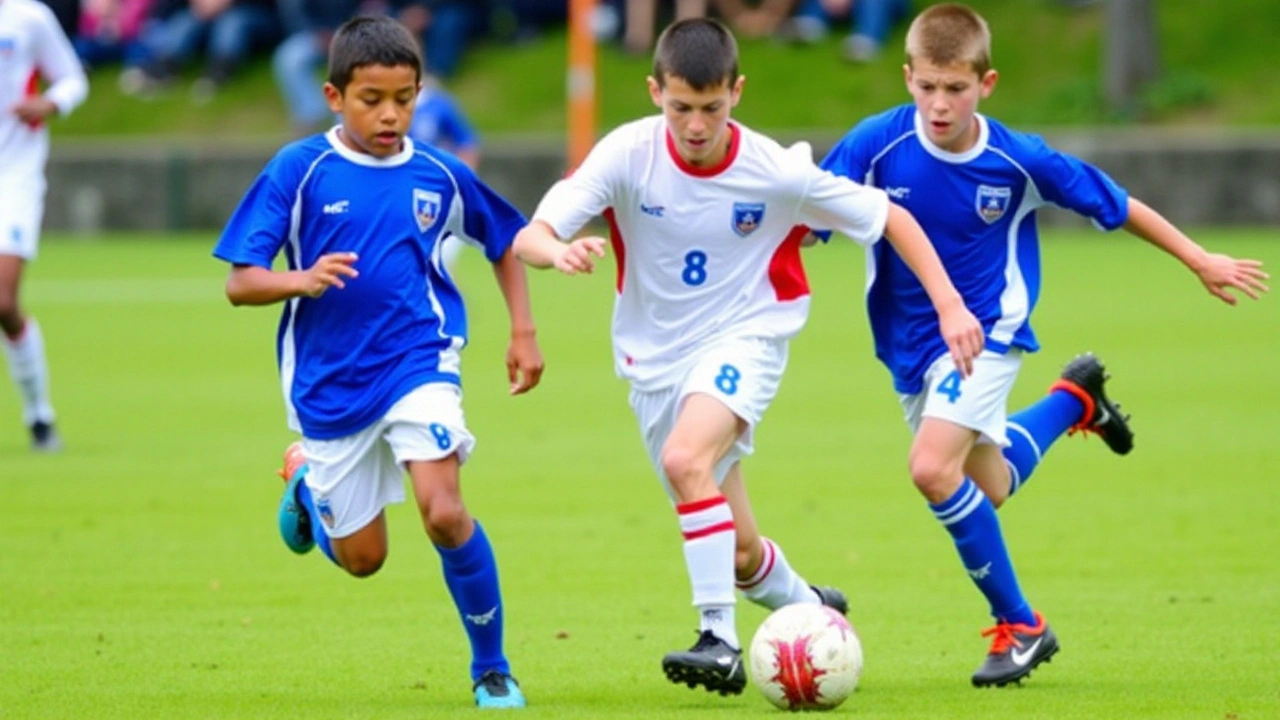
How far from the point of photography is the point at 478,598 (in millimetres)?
6629

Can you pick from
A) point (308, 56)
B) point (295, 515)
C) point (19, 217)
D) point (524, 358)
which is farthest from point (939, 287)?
point (308, 56)

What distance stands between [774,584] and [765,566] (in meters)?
0.10

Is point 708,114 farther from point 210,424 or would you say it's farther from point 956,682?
point 210,424

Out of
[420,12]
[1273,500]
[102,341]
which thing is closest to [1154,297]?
[102,341]

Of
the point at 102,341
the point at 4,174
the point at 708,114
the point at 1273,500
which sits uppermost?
the point at 708,114

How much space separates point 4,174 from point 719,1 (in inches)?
863

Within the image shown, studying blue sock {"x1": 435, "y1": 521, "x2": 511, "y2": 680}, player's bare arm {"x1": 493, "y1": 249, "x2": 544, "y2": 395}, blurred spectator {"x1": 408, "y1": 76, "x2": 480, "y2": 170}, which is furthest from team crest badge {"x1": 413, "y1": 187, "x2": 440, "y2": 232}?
blurred spectator {"x1": 408, "y1": 76, "x2": 480, "y2": 170}

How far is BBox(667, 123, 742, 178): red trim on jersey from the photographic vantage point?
6.93 meters

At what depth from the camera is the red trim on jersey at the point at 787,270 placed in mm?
7094

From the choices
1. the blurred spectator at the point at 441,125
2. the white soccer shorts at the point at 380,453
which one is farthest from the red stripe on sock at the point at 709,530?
the blurred spectator at the point at 441,125

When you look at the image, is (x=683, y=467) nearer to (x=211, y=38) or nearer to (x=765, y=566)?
(x=765, y=566)

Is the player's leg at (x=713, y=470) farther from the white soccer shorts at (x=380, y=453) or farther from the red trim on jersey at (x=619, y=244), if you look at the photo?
the white soccer shorts at (x=380, y=453)

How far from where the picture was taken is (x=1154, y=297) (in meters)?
21.9

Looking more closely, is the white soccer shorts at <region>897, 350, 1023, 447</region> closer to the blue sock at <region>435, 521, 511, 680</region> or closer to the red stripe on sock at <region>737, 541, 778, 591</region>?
the red stripe on sock at <region>737, 541, 778, 591</region>
